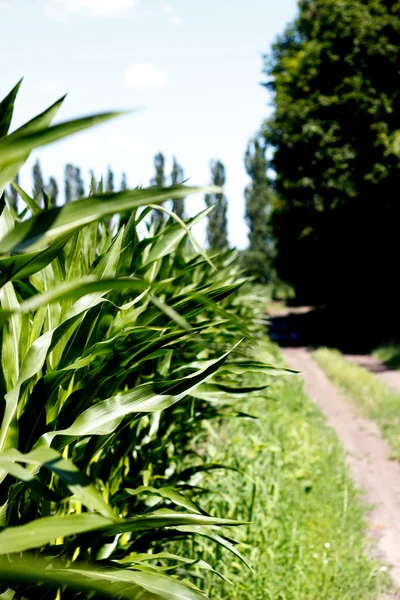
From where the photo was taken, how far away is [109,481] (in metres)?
2.46

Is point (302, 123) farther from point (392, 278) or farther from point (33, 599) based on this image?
point (33, 599)

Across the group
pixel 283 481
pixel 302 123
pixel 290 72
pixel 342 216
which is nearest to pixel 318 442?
pixel 283 481

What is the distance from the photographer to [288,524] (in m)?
4.26

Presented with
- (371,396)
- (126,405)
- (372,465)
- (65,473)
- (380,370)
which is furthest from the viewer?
(380,370)

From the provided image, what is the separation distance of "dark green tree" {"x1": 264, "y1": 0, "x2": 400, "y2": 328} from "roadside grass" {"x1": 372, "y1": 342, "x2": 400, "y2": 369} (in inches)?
154

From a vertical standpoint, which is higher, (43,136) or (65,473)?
(43,136)

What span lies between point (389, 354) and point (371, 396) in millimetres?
6894

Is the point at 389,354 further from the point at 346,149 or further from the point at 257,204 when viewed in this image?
the point at 257,204

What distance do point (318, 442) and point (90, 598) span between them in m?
5.74

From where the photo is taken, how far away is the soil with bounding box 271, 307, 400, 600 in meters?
4.91

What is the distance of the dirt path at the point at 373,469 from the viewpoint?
194 inches

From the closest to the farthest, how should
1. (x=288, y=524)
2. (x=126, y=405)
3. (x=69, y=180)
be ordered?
(x=126, y=405) < (x=288, y=524) < (x=69, y=180)

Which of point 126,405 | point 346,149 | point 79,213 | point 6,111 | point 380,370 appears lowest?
point 380,370

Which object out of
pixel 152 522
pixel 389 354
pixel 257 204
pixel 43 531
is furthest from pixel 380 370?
pixel 257 204
